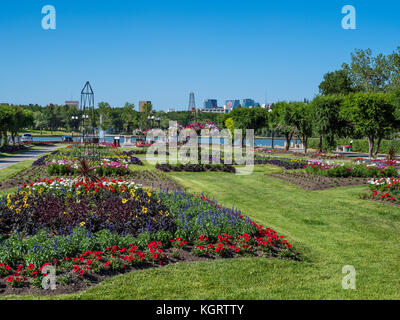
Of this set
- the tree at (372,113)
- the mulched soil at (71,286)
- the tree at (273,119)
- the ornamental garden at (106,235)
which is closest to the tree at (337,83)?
the tree at (273,119)

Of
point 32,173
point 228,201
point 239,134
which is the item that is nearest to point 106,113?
point 239,134

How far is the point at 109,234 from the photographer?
20.9ft

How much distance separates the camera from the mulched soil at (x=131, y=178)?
1258 cm

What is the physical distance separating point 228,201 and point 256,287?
20.9 feet

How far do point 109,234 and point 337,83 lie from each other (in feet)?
178

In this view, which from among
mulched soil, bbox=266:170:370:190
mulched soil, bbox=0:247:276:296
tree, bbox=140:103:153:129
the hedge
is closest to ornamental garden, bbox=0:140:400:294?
mulched soil, bbox=0:247:276:296

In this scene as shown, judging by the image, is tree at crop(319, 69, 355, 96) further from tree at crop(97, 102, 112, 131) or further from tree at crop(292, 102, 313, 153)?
tree at crop(97, 102, 112, 131)

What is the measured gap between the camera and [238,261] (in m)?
5.87

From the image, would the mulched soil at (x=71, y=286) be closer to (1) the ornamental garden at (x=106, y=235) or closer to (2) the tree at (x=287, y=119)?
(1) the ornamental garden at (x=106, y=235)

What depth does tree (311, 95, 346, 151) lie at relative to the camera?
31438mm

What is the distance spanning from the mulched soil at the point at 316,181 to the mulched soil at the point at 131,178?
509 centimetres

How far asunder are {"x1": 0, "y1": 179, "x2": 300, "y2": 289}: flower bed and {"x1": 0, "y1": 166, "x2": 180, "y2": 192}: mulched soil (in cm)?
371

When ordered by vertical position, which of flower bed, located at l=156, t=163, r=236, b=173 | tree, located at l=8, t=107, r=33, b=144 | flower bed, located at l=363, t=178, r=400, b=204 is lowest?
flower bed, located at l=363, t=178, r=400, b=204

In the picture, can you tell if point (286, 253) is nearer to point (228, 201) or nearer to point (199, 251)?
point (199, 251)
